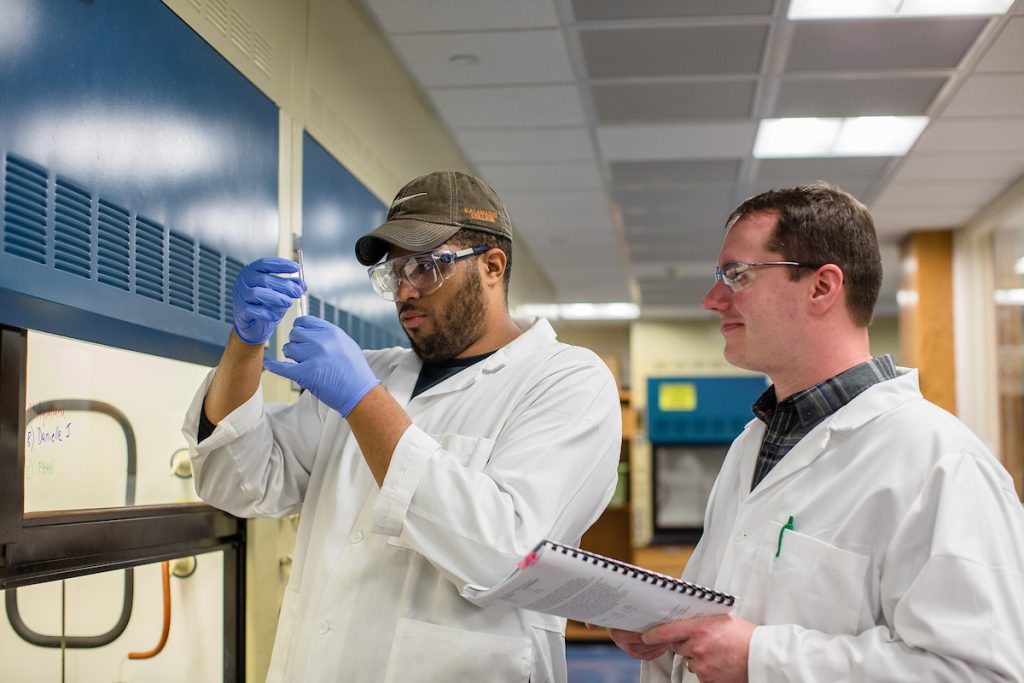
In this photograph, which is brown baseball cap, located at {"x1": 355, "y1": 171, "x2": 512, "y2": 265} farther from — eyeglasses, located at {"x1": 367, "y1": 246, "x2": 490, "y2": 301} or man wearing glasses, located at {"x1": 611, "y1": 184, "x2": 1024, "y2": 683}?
man wearing glasses, located at {"x1": 611, "y1": 184, "x2": 1024, "y2": 683}

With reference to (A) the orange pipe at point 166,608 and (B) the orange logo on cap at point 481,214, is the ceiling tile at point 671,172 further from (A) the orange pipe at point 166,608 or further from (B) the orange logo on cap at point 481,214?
(A) the orange pipe at point 166,608

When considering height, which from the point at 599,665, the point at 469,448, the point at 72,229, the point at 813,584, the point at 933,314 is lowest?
the point at 599,665

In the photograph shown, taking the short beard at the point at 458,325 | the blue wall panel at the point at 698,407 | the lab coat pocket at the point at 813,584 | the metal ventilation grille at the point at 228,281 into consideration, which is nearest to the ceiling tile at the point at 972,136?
the short beard at the point at 458,325

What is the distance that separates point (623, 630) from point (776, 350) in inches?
18.7

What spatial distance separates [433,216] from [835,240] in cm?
67

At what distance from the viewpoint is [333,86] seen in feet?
9.40

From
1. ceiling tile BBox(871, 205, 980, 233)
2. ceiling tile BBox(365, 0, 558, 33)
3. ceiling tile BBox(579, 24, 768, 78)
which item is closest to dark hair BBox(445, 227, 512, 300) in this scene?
ceiling tile BBox(365, 0, 558, 33)

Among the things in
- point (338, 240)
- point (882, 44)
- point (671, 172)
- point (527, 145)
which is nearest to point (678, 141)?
point (671, 172)

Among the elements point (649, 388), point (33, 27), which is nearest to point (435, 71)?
point (33, 27)

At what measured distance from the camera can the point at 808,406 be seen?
1477mm

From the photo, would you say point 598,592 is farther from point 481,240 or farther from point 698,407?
point 698,407

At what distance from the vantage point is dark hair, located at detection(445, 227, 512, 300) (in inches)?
68.2

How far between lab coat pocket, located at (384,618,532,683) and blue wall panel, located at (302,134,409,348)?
116 cm

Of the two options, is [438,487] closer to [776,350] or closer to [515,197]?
[776,350]
